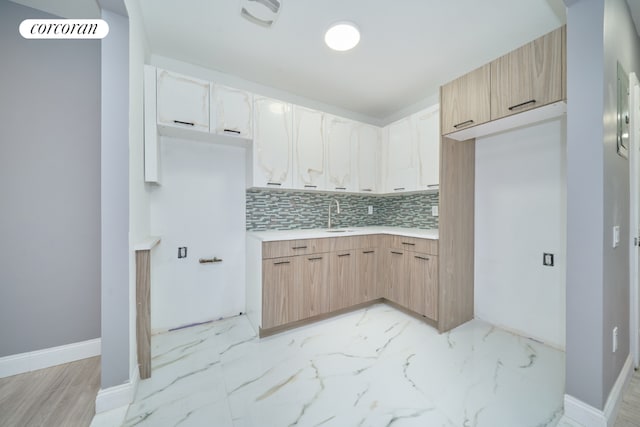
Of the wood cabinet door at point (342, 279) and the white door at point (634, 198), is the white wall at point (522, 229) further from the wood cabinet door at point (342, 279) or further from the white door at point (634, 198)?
the wood cabinet door at point (342, 279)

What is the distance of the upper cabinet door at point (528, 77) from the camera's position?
1505mm

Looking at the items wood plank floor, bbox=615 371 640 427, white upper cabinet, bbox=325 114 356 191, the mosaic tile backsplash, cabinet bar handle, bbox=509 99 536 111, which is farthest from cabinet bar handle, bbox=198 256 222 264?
wood plank floor, bbox=615 371 640 427

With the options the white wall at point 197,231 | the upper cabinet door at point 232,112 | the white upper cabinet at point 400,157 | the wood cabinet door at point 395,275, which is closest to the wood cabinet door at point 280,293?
the white wall at point 197,231

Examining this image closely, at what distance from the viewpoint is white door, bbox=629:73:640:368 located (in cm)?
158

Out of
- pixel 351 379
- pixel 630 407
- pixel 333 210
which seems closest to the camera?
pixel 630 407

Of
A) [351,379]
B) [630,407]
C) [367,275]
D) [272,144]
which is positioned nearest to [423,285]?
[367,275]

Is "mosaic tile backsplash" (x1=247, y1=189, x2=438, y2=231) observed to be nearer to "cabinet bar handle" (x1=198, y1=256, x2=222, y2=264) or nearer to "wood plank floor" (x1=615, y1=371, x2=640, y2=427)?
"cabinet bar handle" (x1=198, y1=256, x2=222, y2=264)

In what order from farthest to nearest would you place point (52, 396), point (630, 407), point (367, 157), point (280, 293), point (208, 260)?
point (367, 157), point (208, 260), point (280, 293), point (52, 396), point (630, 407)

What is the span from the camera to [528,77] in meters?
1.63

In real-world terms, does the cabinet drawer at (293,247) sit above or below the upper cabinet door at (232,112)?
below

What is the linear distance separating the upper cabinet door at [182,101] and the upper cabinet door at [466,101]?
2141mm

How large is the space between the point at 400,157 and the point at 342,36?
142 cm

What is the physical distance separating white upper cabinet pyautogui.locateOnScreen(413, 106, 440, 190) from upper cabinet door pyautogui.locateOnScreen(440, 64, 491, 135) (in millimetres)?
160

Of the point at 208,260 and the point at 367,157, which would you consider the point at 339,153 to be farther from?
the point at 208,260
